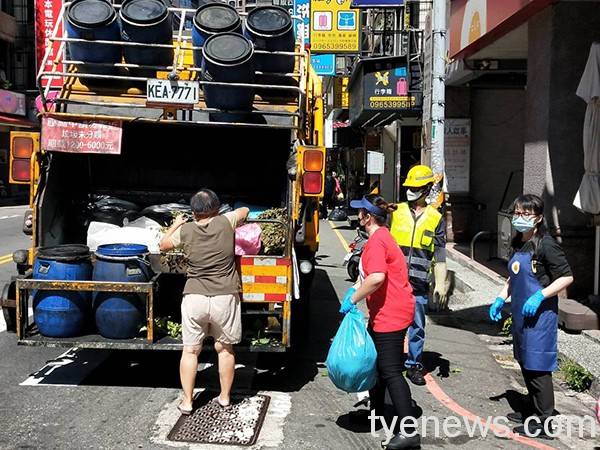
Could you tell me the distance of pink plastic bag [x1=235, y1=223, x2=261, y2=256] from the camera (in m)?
5.89

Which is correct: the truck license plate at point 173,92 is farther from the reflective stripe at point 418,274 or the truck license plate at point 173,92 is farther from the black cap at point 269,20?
the reflective stripe at point 418,274

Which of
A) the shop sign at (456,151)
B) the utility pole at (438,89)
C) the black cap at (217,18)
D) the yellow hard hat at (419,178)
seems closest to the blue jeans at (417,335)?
the yellow hard hat at (419,178)

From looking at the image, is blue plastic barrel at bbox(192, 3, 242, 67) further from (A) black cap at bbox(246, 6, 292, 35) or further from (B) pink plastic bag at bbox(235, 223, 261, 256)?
(B) pink plastic bag at bbox(235, 223, 261, 256)

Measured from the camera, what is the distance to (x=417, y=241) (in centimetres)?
→ 623

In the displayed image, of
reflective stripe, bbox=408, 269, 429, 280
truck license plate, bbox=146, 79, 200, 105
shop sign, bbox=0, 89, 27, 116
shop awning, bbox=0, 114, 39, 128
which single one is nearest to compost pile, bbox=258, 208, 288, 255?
reflective stripe, bbox=408, 269, 429, 280

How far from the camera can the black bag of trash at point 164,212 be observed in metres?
7.22

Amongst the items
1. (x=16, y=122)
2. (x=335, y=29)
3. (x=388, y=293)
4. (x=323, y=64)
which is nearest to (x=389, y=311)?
(x=388, y=293)

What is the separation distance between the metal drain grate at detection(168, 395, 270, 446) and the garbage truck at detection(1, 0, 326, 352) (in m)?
0.48

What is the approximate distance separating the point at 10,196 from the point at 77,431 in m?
34.6

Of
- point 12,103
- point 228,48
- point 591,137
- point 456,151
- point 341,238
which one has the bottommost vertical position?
point 341,238

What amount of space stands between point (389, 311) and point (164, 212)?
130 inches

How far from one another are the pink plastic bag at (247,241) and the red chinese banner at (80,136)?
4.24ft

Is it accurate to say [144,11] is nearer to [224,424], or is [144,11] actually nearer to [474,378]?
[224,424]

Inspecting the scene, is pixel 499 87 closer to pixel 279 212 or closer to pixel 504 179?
pixel 504 179
